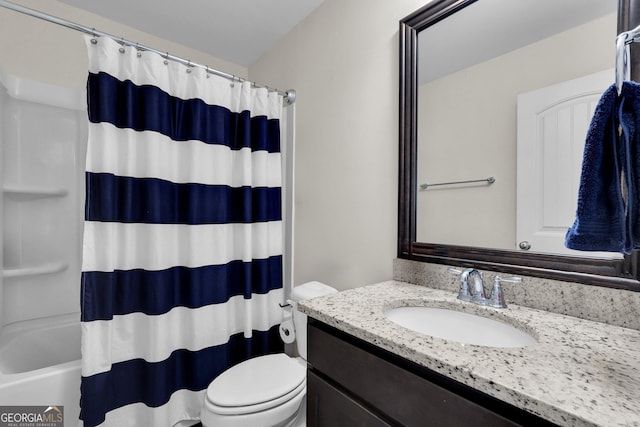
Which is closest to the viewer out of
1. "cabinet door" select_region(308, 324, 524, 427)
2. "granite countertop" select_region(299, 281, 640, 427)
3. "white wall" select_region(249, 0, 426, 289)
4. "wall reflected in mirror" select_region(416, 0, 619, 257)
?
"granite countertop" select_region(299, 281, 640, 427)

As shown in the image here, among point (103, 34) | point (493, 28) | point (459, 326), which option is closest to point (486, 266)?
point (459, 326)

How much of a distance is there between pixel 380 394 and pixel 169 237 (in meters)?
1.16

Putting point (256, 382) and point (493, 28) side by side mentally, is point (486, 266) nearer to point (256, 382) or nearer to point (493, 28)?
point (493, 28)

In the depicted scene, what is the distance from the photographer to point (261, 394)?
3.54ft

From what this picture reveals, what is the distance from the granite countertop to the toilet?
51 centimetres

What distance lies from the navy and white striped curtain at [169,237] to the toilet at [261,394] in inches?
12.1

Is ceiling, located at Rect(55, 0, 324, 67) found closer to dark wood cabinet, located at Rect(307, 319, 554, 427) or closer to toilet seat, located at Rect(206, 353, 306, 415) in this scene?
dark wood cabinet, located at Rect(307, 319, 554, 427)

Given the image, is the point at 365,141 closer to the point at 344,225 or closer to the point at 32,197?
the point at 344,225

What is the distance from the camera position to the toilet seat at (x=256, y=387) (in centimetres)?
103

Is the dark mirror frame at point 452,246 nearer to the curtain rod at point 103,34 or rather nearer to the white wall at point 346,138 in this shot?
the white wall at point 346,138

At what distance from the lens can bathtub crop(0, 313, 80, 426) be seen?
1081 mm

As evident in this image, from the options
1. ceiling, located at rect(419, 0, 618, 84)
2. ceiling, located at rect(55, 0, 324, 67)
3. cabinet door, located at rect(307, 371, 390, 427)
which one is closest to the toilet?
cabinet door, located at rect(307, 371, 390, 427)

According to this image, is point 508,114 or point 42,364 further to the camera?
point 42,364

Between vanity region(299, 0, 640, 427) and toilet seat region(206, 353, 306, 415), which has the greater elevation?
vanity region(299, 0, 640, 427)
